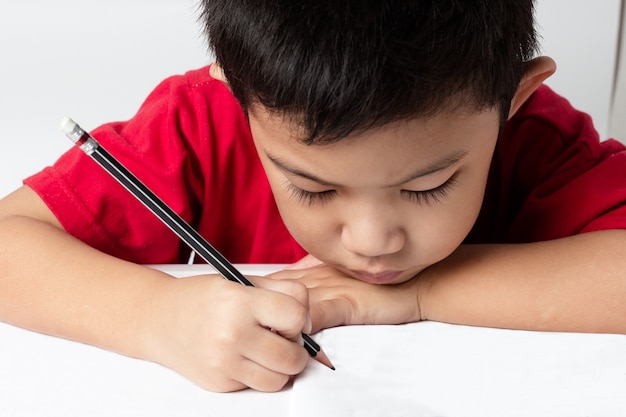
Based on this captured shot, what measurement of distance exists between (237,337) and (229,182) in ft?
1.00

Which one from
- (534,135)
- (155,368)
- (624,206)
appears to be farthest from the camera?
(534,135)

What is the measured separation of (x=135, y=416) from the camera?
75 centimetres

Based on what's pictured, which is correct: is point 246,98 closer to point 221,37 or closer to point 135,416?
point 221,37

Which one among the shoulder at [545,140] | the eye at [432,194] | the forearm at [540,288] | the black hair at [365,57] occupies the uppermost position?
the black hair at [365,57]

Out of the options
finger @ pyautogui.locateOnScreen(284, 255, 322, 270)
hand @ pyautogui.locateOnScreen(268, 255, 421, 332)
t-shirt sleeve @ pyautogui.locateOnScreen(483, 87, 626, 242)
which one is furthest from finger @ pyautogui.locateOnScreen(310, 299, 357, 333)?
t-shirt sleeve @ pyautogui.locateOnScreen(483, 87, 626, 242)

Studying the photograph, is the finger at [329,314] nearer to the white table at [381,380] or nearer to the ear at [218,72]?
the white table at [381,380]

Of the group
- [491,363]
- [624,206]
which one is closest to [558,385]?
[491,363]

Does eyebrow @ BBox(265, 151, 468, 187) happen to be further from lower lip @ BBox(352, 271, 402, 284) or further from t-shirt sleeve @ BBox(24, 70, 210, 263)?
t-shirt sleeve @ BBox(24, 70, 210, 263)

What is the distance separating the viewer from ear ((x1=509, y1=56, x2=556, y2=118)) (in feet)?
2.79

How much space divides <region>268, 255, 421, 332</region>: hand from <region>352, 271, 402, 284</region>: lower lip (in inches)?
0.4

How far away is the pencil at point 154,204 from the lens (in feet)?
2.57

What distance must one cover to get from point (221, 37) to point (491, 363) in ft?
1.00

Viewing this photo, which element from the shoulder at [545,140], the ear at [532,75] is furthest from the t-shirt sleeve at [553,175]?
the ear at [532,75]

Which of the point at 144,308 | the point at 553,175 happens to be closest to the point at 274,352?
the point at 144,308
